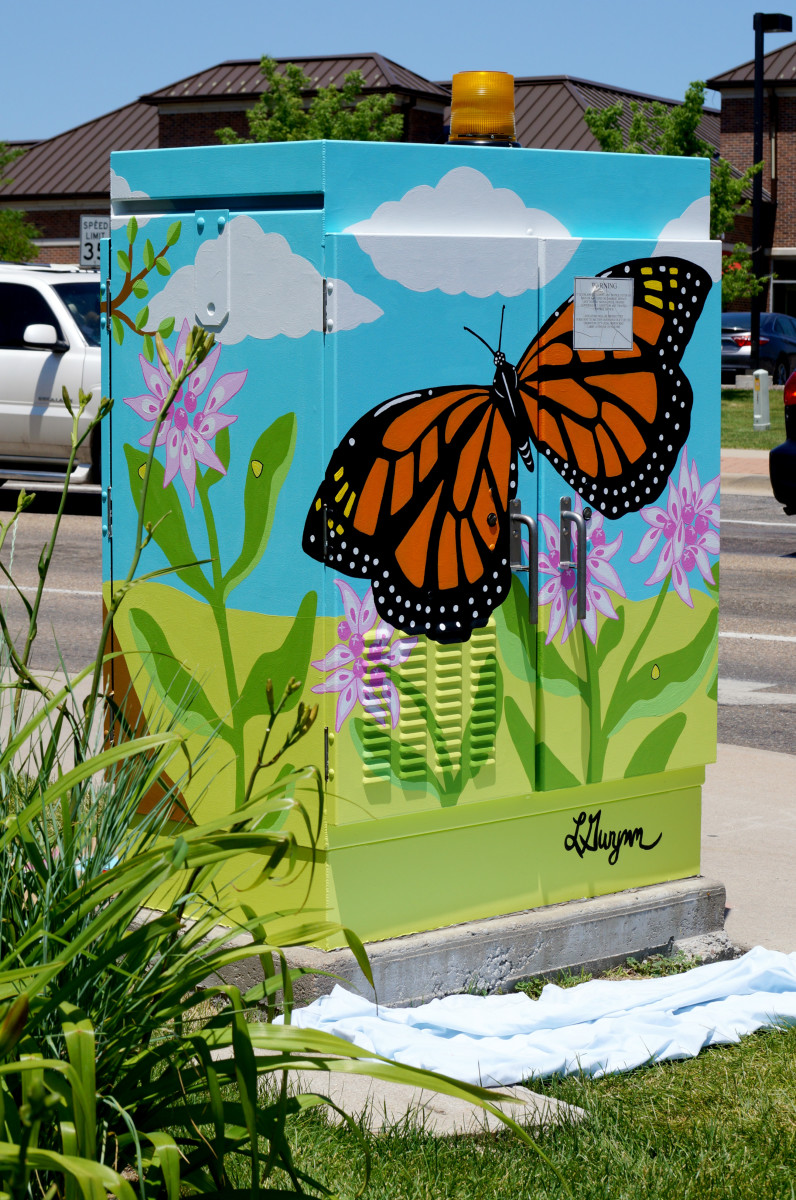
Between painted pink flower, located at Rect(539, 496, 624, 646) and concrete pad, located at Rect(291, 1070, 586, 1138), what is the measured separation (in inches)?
57.8

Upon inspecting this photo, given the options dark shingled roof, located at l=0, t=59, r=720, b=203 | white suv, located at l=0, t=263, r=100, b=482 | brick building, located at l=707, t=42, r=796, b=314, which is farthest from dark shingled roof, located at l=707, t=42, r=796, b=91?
white suv, located at l=0, t=263, r=100, b=482

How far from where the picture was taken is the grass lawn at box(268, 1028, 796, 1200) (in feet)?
10.6

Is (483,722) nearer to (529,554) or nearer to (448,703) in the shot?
(448,703)

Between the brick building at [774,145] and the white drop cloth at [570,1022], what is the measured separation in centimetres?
5090

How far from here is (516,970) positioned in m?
4.64

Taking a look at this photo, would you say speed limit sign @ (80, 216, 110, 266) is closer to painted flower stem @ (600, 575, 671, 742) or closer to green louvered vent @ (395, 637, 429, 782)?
painted flower stem @ (600, 575, 671, 742)

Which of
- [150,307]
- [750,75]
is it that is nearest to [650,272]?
[150,307]

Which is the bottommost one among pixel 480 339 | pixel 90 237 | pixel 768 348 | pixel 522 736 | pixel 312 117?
pixel 522 736

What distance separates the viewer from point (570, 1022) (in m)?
4.33

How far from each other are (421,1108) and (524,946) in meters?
1.14

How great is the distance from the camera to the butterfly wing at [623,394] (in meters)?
4.60

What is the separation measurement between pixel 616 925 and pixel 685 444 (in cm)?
151

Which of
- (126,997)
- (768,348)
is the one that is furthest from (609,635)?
(768,348)

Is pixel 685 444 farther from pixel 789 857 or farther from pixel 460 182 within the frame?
pixel 789 857
